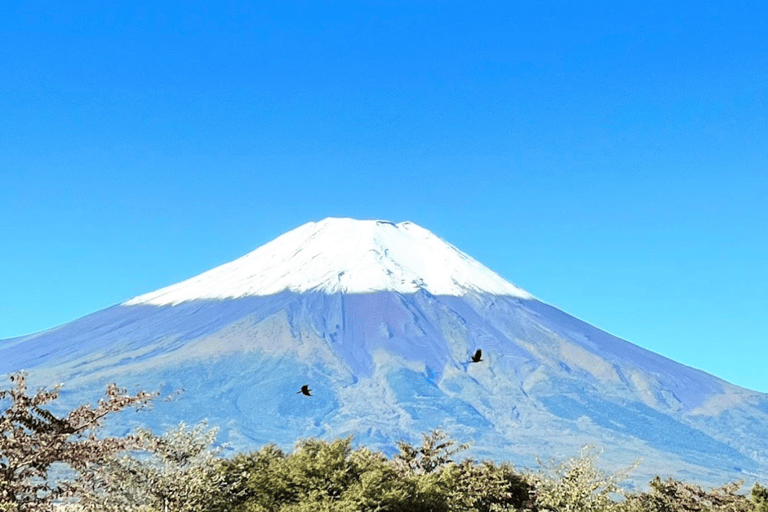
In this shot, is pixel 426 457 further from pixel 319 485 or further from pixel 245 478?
pixel 319 485

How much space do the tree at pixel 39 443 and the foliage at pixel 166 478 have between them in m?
9.90

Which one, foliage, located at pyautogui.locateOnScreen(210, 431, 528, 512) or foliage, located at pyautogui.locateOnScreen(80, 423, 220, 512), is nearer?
foliage, located at pyautogui.locateOnScreen(80, 423, 220, 512)

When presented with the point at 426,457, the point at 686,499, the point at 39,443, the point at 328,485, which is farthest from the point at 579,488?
the point at 39,443

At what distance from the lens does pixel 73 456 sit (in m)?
16.4

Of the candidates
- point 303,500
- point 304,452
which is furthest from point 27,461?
point 304,452

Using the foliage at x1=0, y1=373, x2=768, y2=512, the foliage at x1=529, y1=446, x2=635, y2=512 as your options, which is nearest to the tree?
the foliage at x1=0, y1=373, x2=768, y2=512

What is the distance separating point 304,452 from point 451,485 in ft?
22.9

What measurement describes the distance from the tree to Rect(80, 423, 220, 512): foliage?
990cm

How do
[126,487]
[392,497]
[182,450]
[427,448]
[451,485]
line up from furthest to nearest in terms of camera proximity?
1. [427,448]
2. [451,485]
3. [392,497]
4. [182,450]
5. [126,487]

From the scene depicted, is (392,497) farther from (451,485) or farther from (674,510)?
(674,510)

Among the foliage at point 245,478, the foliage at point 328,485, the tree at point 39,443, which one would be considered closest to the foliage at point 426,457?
the foliage at point 245,478

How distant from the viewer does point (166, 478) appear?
30.0 meters

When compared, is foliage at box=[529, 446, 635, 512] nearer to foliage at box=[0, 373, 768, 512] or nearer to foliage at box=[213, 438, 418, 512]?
foliage at box=[0, 373, 768, 512]

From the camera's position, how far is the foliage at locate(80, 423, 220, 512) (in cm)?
2873
